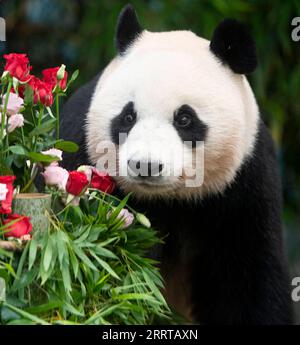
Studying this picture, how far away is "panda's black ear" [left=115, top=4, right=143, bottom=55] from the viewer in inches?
111

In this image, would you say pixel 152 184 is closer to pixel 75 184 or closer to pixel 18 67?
pixel 75 184

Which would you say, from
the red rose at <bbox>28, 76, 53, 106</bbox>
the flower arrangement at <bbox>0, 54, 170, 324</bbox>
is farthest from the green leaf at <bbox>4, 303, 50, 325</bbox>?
the red rose at <bbox>28, 76, 53, 106</bbox>

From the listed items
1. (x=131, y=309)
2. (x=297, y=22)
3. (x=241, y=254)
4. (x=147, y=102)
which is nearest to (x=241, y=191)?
(x=241, y=254)

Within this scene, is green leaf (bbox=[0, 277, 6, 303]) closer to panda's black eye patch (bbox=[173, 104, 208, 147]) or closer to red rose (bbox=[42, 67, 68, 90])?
red rose (bbox=[42, 67, 68, 90])

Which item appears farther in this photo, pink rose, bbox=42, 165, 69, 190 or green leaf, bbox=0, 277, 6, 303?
pink rose, bbox=42, 165, 69, 190

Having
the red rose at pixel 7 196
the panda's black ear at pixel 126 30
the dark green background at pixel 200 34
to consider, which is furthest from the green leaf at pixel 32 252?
the dark green background at pixel 200 34

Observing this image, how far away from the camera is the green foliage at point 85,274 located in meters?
2.10

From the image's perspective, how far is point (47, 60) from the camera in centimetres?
591

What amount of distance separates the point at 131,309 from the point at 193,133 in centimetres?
61

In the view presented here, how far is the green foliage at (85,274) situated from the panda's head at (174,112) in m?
0.17

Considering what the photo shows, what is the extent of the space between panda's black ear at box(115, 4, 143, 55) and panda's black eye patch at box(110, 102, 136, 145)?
30 centimetres

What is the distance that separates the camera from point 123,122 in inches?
103
